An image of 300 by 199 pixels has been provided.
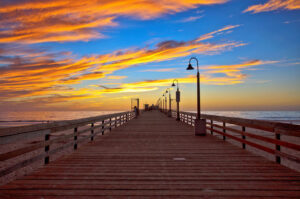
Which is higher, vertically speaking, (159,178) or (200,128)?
(200,128)

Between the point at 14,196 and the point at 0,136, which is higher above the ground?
the point at 0,136

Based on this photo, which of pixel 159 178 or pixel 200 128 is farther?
pixel 200 128

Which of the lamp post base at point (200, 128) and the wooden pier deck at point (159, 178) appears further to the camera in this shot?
the lamp post base at point (200, 128)

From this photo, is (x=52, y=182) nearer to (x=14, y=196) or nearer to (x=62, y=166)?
(x=14, y=196)

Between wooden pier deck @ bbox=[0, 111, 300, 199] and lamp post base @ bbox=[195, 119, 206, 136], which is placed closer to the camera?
wooden pier deck @ bbox=[0, 111, 300, 199]

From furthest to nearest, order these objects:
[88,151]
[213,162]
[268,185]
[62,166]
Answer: [88,151] < [213,162] < [62,166] < [268,185]

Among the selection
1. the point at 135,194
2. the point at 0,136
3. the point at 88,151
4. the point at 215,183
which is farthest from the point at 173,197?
the point at 88,151

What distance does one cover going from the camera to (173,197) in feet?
12.2

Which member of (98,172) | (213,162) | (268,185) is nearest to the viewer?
(268,185)

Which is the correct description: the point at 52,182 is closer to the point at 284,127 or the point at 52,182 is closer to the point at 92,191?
the point at 92,191

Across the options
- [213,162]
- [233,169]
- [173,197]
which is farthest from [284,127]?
[173,197]

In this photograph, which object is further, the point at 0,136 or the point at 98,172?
the point at 98,172

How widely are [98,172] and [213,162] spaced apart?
10.2 feet

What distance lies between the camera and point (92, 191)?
398 cm
